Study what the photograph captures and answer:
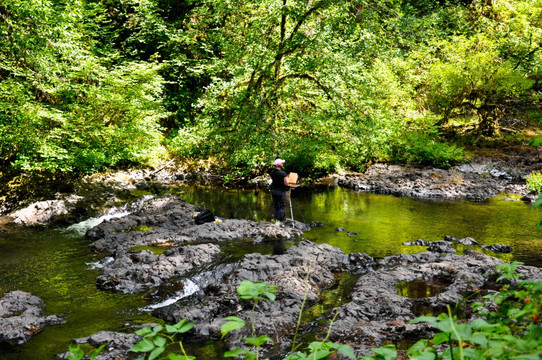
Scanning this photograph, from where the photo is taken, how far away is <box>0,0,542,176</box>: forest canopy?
1305 centimetres

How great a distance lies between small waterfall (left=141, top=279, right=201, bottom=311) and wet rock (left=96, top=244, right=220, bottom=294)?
449 mm

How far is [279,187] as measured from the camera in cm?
1066

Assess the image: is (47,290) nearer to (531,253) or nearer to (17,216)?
(17,216)

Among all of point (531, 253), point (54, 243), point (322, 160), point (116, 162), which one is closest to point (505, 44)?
point (322, 160)

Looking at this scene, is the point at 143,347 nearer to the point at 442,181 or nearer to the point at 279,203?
the point at 279,203

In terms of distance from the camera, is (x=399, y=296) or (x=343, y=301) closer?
(x=399, y=296)

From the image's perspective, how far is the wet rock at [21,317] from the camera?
16.6ft

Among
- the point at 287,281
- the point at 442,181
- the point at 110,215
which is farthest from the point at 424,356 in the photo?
the point at 442,181

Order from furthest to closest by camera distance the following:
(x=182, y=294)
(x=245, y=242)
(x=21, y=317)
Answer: (x=245, y=242), (x=182, y=294), (x=21, y=317)

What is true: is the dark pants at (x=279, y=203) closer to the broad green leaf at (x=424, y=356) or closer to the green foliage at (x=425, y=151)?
the broad green leaf at (x=424, y=356)

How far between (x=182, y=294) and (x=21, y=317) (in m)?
2.19

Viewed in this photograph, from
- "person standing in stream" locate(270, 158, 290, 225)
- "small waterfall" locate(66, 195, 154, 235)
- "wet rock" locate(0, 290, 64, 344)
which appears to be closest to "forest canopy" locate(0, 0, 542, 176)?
"small waterfall" locate(66, 195, 154, 235)

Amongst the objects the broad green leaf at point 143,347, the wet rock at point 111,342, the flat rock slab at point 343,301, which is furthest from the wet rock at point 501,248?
the broad green leaf at point 143,347

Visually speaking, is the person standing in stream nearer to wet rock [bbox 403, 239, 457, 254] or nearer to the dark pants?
the dark pants
